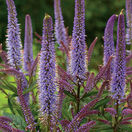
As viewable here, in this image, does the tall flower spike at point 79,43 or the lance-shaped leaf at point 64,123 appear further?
the tall flower spike at point 79,43

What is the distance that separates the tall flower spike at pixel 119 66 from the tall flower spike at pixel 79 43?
→ 29cm

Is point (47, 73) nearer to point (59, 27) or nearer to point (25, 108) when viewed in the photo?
point (25, 108)

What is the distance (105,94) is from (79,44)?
0.53m

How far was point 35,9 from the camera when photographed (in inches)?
382

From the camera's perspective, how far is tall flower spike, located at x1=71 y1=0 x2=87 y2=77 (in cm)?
229

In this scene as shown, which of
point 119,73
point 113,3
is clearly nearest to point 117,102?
point 119,73

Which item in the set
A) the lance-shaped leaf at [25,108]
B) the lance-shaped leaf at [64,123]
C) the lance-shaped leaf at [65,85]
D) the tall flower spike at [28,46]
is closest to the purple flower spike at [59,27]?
the tall flower spike at [28,46]

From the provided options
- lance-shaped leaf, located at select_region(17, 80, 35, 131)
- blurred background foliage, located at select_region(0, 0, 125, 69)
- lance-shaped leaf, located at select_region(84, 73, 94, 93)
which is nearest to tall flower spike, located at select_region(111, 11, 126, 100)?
lance-shaped leaf, located at select_region(84, 73, 94, 93)

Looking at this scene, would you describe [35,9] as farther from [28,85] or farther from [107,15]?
[28,85]

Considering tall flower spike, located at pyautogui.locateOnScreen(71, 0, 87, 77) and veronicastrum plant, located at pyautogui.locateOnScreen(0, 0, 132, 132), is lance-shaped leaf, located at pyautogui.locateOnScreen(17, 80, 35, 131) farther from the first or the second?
tall flower spike, located at pyautogui.locateOnScreen(71, 0, 87, 77)

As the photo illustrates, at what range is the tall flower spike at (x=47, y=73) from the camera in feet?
6.48

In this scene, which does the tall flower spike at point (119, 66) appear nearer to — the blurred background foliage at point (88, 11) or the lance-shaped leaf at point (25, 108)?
the lance-shaped leaf at point (25, 108)

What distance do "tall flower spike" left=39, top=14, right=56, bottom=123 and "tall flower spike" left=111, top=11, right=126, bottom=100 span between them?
55cm

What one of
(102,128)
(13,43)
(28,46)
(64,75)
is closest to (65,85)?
(64,75)
